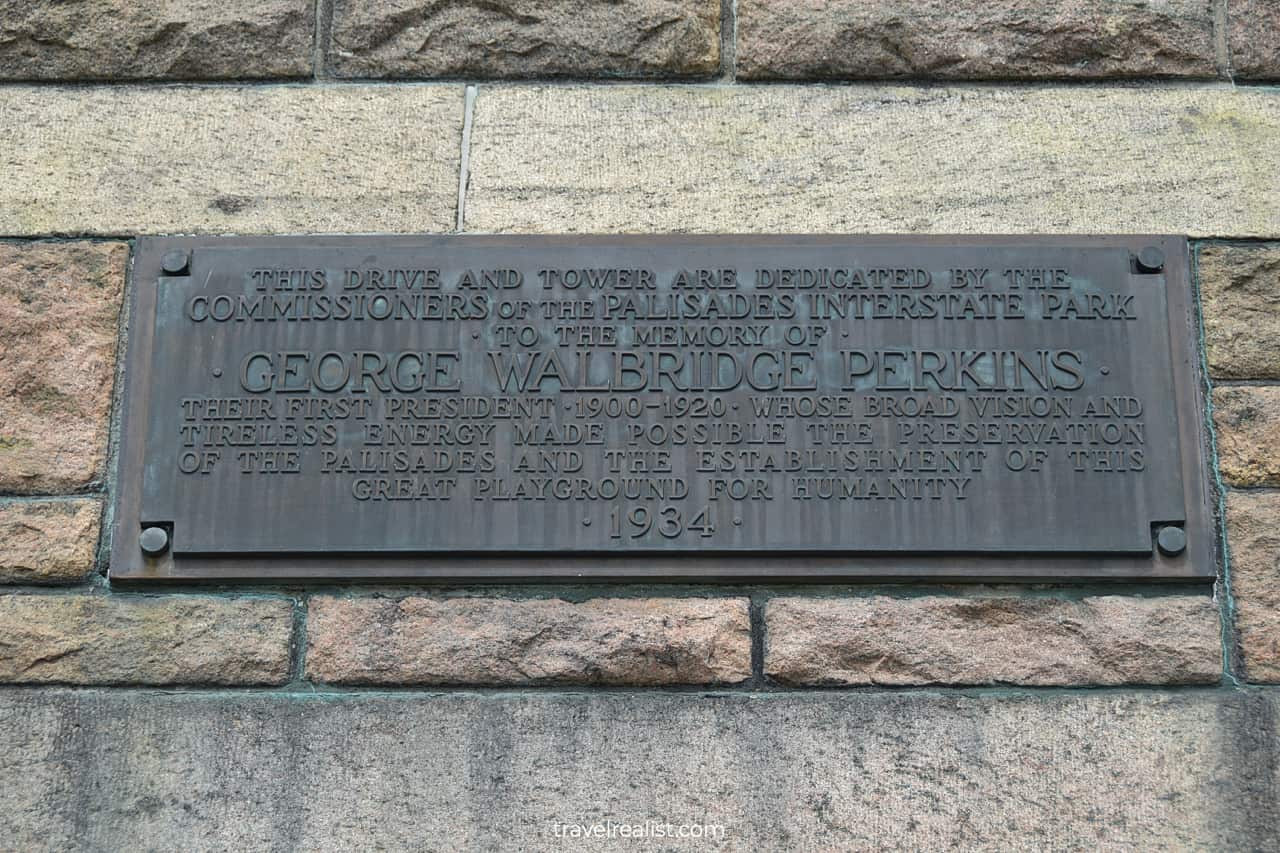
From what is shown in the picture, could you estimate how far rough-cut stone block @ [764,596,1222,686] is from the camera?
3256 mm

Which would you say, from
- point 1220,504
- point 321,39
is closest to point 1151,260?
point 1220,504

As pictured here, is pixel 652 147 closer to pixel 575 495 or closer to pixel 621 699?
pixel 575 495

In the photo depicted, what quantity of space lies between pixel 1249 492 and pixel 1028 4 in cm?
140

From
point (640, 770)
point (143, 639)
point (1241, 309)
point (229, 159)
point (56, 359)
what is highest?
point (229, 159)

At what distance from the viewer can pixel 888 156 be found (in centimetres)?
372

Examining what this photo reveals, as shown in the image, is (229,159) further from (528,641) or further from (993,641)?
(993,641)

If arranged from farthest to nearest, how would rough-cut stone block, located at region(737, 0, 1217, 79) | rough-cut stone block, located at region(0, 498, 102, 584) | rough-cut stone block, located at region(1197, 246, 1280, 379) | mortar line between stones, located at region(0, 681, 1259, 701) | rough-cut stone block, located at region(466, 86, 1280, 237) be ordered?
rough-cut stone block, located at region(737, 0, 1217, 79) → rough-cut stone block, located at region(466, 86, 1280, 237) → rough-cut stone block, located at region(1197, 246, 1280, 379) → rough-cut stone block, located at region(0, 498, 102, 584) → mortar line between stones, located at region(0, 681, 1259, 701)

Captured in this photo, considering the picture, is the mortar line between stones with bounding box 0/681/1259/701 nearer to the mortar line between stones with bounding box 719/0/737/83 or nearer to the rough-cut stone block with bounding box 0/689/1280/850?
the rough-cut stone block with bounding box 0/689/1280/850

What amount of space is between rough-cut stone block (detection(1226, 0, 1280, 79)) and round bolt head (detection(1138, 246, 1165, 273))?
2.11 ft

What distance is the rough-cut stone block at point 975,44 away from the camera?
12.5 ft

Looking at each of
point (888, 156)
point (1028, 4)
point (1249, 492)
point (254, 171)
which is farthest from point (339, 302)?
point (1249, 492)

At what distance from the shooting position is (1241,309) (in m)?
3.56

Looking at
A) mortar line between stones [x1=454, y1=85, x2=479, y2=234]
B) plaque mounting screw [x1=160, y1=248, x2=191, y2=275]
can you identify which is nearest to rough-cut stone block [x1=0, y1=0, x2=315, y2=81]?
mortar line between stones [x1=454, y1=85, x2=479, y2=234]

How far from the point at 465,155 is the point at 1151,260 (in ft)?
5.68
